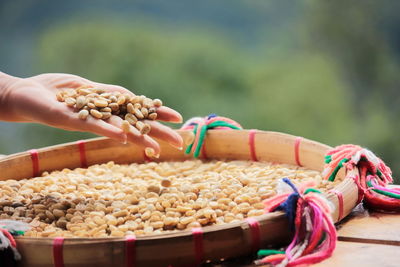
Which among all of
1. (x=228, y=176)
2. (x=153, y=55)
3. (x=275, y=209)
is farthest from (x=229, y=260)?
(x=153, y=55)

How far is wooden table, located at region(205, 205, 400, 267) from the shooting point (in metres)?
0.99

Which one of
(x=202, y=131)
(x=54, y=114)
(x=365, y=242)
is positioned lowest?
(x=365, y=242)

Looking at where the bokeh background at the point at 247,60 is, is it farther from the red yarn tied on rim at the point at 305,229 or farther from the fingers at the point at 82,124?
the red yarn tied on rim at the point at 305,229

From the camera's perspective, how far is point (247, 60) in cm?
480

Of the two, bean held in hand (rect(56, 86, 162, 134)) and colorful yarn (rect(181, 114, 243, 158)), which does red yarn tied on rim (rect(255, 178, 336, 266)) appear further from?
colorful yarn (rect(181, 114, 243, 158))

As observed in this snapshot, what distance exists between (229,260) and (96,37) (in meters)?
3.94

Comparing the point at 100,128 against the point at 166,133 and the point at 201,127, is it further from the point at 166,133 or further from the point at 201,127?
the point at 201,127

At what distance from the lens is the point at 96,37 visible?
472cm

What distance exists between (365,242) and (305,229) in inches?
5.1

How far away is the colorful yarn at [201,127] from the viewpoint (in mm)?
1677

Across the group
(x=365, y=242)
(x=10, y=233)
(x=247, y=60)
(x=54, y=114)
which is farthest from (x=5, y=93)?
(x=247, y=60)

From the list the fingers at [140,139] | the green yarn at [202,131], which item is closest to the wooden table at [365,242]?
the fingers at [140,139]

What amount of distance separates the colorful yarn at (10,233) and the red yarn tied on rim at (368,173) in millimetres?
674

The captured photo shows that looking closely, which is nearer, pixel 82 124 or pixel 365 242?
pixel 365 242
